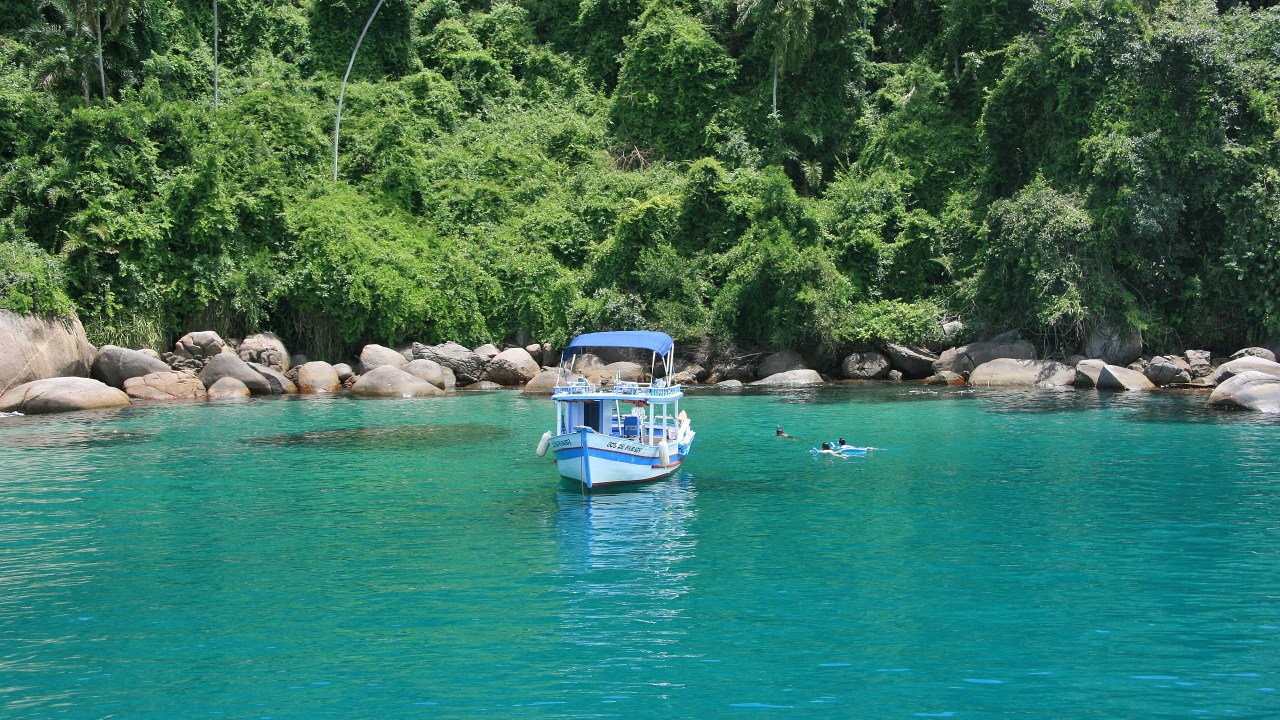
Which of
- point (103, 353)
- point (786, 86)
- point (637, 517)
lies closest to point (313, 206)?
point (103, 353)

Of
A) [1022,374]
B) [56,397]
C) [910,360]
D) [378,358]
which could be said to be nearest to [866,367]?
[910,360]

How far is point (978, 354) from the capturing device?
4062 cm

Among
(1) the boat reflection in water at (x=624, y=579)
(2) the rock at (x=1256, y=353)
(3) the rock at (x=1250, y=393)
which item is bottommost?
(1) the boat reflection in water at (x=624, y=579)

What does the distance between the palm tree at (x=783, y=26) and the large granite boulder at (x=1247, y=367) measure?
915 inches

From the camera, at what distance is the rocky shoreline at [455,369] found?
32938 mm

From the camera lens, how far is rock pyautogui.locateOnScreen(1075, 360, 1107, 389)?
36875 millimetres

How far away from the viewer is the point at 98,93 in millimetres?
43750

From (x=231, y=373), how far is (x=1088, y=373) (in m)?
30.8

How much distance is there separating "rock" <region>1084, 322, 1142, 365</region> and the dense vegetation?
0.37 meters

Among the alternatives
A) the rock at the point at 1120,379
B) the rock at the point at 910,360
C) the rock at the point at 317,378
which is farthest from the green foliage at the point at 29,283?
the rock at the point at 1120,379

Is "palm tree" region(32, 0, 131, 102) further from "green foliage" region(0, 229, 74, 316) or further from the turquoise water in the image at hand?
the turquoise water

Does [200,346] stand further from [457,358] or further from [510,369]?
[510,369]

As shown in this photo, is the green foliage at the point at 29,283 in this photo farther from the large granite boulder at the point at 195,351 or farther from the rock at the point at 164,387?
the large granite boulder at the point at 195,351

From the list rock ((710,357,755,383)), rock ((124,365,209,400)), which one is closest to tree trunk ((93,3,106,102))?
rock ((124,365,209,400))
